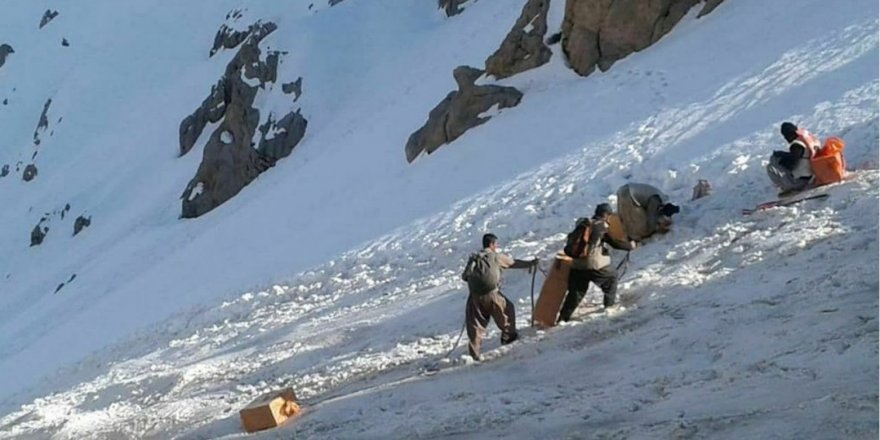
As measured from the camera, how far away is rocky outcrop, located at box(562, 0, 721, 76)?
2362 cm

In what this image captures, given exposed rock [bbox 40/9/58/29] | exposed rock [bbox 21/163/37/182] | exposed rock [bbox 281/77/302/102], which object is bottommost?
exposed rock [bbox 281/77/302/102]

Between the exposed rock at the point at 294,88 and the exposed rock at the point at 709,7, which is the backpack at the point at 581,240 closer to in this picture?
the exposed rock at the point at 709,7

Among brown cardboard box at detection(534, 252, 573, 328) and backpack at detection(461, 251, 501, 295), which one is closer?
backpack at detection(461, 251, 501, 295)

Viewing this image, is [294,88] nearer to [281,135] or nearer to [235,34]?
[281,135]

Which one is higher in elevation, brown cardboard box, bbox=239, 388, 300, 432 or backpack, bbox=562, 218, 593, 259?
backpack, bbox=562, 218, 593, 259

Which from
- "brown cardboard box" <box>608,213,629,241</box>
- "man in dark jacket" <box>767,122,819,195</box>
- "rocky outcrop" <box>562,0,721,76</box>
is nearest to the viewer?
"man in dark jacket" <box>767,122,819,195</box>

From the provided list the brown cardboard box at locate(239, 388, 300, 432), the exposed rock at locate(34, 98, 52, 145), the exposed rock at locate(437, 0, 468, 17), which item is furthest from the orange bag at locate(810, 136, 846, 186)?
the exposed rock at locate(34, 98, 52, 145)

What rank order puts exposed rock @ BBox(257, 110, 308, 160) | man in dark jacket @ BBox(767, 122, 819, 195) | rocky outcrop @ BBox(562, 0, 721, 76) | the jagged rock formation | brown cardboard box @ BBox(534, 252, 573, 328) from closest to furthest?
brown cardboard box @ BBox(534, 252, 573, 328) → man in dark jacket @ BBox(767, 122, 819, 195) → rocky outcrop @ BBox(562, 0, 721, 76) → the jagged rock formation → exposed rock @ BBox(257, 110, 308, 160)

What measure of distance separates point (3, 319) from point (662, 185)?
22092mm

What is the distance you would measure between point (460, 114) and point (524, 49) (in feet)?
8.67

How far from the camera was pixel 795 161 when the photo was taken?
13.1m

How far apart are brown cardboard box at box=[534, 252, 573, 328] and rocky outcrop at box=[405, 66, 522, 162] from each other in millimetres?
12976

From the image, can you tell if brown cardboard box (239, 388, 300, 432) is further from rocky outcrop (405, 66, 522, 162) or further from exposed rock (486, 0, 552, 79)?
exposed rock (486, 0, 552, 79)

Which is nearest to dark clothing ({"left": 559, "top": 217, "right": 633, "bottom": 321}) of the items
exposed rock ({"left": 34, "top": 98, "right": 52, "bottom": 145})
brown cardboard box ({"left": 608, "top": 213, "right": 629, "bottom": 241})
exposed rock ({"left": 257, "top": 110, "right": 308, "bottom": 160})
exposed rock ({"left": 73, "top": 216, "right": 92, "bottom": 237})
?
brown cardboard box ({"left": 608, "top": 213, "right": 629, "bottom": 241})
